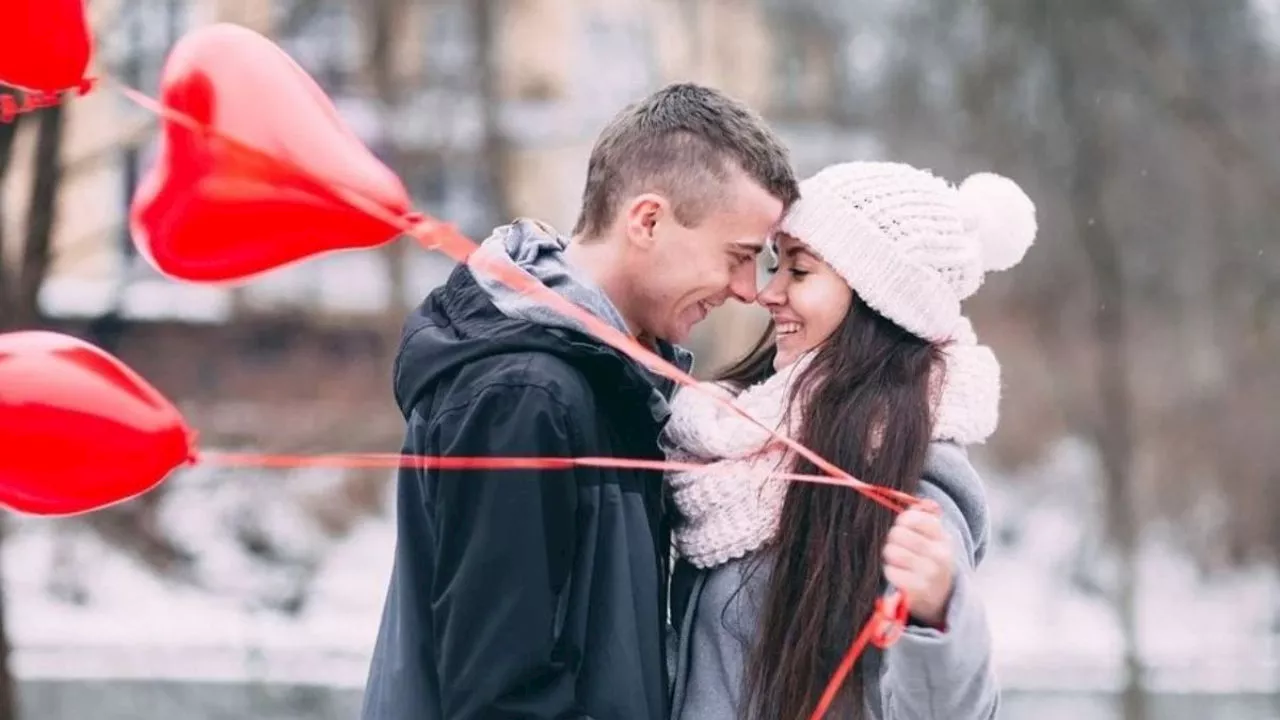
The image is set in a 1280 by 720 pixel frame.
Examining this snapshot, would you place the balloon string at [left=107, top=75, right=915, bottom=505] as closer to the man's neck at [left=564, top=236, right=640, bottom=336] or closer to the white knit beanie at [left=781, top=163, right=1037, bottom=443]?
the man's neck at [left=564, top=236, right=640, bottom=336]

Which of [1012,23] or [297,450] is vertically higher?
[1012,23]

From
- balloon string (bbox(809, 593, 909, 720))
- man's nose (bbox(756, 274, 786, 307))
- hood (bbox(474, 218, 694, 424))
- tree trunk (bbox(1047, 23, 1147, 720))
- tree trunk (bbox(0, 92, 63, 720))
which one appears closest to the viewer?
balloon string (bbox(809, 593, 909, 720))

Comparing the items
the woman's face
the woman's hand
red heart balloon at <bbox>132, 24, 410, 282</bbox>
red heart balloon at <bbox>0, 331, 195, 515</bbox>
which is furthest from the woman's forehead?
red heart balloon at <bbox>0, 331, 195, 515</bbox>

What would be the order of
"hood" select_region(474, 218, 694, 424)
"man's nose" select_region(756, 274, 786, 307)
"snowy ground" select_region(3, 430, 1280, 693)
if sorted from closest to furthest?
"hood" select_region(474, 218, 694, 424)
"man's nose" select_region(756, 274, 786, 307)
"snowy ground" select_region(3, 430, 1280, 693)

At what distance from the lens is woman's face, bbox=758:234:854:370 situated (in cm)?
234

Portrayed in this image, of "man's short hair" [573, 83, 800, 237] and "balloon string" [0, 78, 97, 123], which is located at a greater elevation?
"man's short hair" [573, 83, 800, 237]

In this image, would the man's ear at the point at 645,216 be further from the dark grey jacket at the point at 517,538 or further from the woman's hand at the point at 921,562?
the woman's hand at the point at 921,562

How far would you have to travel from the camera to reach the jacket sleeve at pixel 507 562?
2.03 m

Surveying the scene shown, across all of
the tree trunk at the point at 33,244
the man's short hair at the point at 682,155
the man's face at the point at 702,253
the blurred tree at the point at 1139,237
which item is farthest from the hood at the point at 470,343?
the blurred tree at the point at 1139,237

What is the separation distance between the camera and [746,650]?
227cm

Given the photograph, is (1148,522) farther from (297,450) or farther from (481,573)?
(481,573)

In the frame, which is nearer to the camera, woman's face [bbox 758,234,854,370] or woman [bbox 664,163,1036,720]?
woman [bbox 664,163,1036,720]

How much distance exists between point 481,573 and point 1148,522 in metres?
7.64

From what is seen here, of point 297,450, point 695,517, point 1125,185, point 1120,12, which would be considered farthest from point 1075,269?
point 695,517
